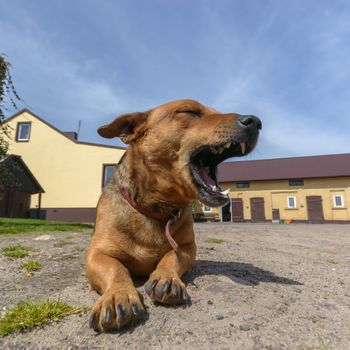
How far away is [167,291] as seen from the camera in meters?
2.12

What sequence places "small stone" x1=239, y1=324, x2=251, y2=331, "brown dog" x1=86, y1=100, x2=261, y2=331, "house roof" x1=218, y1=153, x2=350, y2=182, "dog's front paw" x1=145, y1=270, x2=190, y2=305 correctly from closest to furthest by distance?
1. "small stone" x1=239, y1=324, x2=251, y2=331
2. "dog's front paw" x1=145, y1=270, x2=190, y2=305
3. "brown dog" x1=86, y1=100, x2=261, y2=331
4. "house roof" x1=218, y1=153, x2=350, y2=182

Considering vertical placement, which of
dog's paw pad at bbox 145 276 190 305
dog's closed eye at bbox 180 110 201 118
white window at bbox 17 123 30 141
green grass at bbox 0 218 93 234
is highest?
white window at bbox 17 123 30 141

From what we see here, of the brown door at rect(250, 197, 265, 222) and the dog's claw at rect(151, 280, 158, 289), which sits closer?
the dog's claw at rect(151, 280, 158, 289)

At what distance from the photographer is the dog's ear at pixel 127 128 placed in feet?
10.8

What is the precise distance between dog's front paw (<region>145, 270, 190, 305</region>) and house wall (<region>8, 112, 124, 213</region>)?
2131cm

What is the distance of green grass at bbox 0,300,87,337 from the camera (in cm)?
191

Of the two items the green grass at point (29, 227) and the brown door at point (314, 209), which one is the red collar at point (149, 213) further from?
the brown door at point (314, 209)

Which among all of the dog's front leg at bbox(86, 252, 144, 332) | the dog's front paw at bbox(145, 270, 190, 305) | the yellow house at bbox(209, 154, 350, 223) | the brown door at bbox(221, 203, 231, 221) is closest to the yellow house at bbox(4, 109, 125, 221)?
the yellow house at bbox(209, 154, 350, 223)

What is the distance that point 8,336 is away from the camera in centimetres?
183

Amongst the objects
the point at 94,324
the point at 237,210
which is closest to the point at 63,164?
the point at 237,210

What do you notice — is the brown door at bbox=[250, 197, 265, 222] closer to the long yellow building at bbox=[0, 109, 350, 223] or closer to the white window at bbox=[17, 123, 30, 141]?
the long yellow building at bbox=[0, 109, 350, 223]

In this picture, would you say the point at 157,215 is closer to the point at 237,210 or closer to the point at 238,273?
the point at 238,273

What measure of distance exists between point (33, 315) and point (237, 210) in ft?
109

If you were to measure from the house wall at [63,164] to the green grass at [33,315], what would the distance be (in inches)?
836
